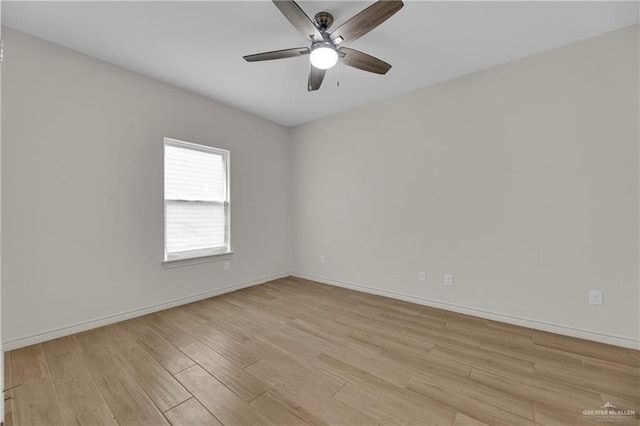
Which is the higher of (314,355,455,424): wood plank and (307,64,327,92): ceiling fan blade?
(307,64,327,92): ceiling fan blade

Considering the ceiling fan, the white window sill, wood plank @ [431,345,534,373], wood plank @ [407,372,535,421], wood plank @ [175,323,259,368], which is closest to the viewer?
wood plank @ [407,372,535,421]

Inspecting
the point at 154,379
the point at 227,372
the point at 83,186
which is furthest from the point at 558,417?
the point at 83,186

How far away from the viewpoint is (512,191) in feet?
8.94

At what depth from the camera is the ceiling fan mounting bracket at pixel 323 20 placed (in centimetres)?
202

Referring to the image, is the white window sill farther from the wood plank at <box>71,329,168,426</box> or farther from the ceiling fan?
the ceiling fan

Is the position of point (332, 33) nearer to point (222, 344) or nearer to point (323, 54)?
point (323, 54)

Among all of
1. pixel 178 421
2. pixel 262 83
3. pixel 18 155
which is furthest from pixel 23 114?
pixel 178 421

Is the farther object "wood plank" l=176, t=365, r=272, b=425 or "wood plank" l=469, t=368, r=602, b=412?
"wood plank" l=469, t=368, r=602, b=412

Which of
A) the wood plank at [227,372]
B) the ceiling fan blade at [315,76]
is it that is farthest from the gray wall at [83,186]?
the ceiling fan blade at [315,76]

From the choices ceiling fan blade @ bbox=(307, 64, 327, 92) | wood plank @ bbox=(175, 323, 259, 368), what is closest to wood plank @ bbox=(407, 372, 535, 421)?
wood plank @ bbox=(175, 323, 259, 368)

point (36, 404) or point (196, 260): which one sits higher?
point (196, 260)

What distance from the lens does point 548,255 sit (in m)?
2.54

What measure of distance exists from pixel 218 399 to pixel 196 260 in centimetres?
219

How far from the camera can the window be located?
3.30 metres
